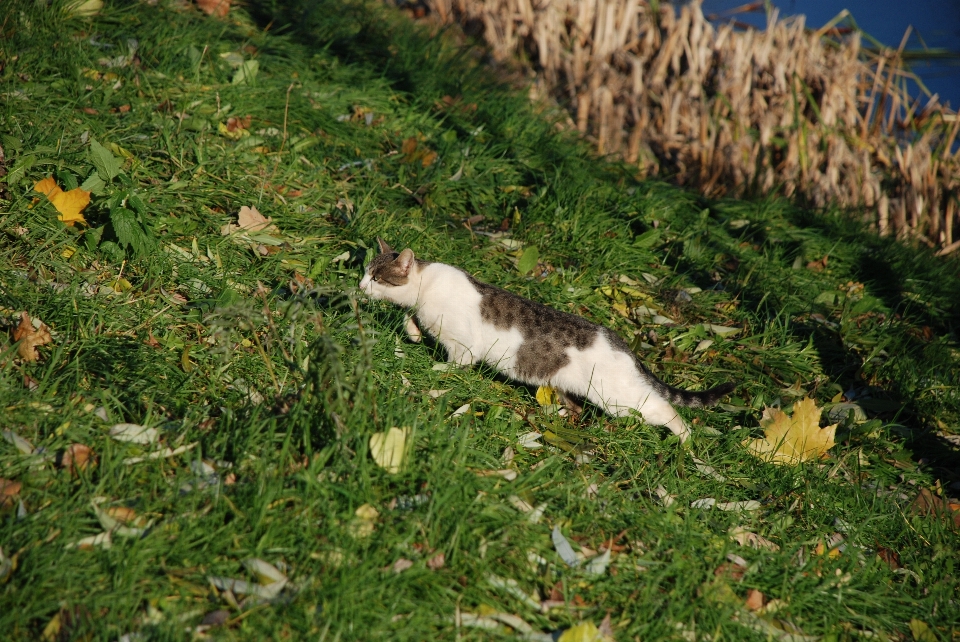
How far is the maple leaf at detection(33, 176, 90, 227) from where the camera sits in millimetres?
3258

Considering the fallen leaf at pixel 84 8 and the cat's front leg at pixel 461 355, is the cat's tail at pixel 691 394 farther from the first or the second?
the fallen leaf at pixel 84 8

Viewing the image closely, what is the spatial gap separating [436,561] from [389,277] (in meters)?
1.55

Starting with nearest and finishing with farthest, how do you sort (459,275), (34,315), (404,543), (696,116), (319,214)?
(404,543) < (34,315) < (459,275) < (319,214) < (696,116)

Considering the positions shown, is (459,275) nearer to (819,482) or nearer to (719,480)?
(719,480)

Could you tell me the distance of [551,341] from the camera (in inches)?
131

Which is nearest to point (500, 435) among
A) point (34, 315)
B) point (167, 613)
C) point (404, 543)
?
point (404, 543)

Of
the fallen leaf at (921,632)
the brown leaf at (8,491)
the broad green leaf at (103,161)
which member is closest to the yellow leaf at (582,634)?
the fallen leaf at (921,632)

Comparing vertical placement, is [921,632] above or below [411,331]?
above

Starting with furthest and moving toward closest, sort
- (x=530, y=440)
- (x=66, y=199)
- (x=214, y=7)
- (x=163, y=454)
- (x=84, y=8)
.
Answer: (x=214, y=7)
(x=84, y=8)
(x=66, y=199)
(x=530, y=440)
(x=163, y=454)

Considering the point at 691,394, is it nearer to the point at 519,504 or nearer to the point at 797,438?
the point at 797,438

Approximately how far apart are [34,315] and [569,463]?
7.33 feet

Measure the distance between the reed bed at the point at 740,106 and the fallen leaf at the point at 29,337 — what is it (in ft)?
14.6

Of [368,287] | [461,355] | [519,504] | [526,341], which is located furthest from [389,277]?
[519,504]

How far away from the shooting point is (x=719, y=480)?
3.04 meters
